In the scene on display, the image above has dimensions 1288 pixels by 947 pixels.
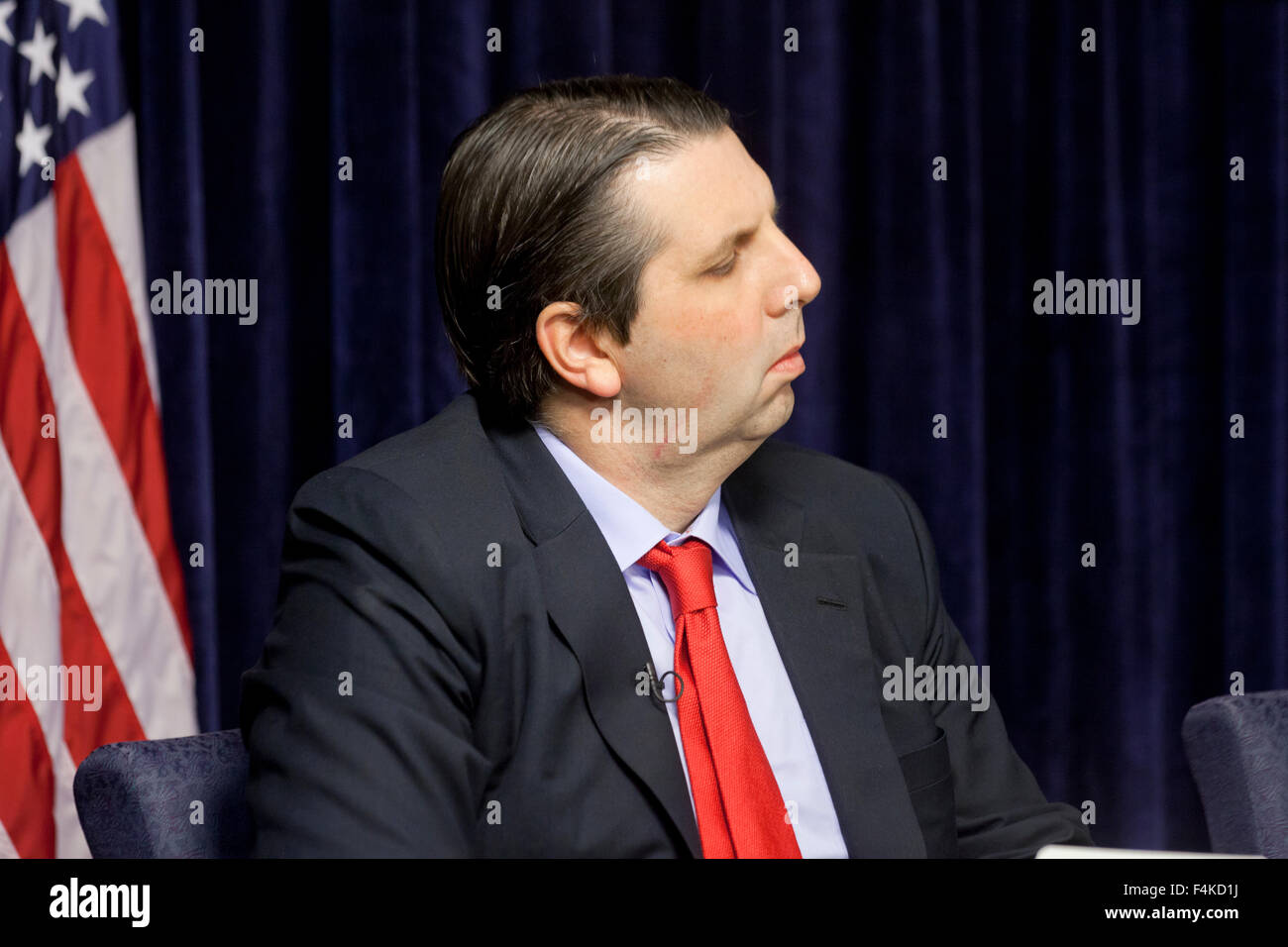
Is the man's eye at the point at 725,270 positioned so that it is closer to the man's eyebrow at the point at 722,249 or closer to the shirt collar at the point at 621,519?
the man's eyebrow at the point at 722,249

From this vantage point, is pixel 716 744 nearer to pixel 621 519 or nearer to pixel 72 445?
pixel 621 519

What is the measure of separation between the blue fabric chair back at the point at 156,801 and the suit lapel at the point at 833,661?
0.64 m

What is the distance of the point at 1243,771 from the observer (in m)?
1.62

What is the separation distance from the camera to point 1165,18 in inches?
115

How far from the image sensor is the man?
1243 millimetres

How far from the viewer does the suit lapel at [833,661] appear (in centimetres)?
142

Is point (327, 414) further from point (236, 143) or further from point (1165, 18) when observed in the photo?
point (1165, 18)

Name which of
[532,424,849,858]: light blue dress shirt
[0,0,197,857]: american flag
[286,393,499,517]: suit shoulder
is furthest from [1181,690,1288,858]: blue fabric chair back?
[0,0,197,857]: american flag

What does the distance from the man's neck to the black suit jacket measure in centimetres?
6

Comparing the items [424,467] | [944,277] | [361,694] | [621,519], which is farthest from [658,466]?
[944,277]

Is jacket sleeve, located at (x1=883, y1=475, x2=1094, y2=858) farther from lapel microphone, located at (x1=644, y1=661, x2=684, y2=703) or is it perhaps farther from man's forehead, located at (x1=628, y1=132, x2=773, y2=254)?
man's forehead, located at (x1=628, y1=132, x2=773, y2=254)

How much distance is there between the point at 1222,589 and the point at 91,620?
7.91ft
